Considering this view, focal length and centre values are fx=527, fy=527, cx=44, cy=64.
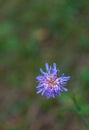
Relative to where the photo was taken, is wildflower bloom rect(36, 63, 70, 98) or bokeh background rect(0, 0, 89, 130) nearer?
wildflower bloom rect(36, 63, 70, 98)

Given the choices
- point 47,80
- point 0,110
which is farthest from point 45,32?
point 47,80

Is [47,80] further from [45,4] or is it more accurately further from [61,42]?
[45,4]

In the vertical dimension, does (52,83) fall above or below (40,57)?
below

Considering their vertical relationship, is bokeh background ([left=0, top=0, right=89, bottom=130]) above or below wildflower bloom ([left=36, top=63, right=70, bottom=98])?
above

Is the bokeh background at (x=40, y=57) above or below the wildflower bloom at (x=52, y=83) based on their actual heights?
above

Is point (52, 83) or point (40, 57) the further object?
point (40, 57)
